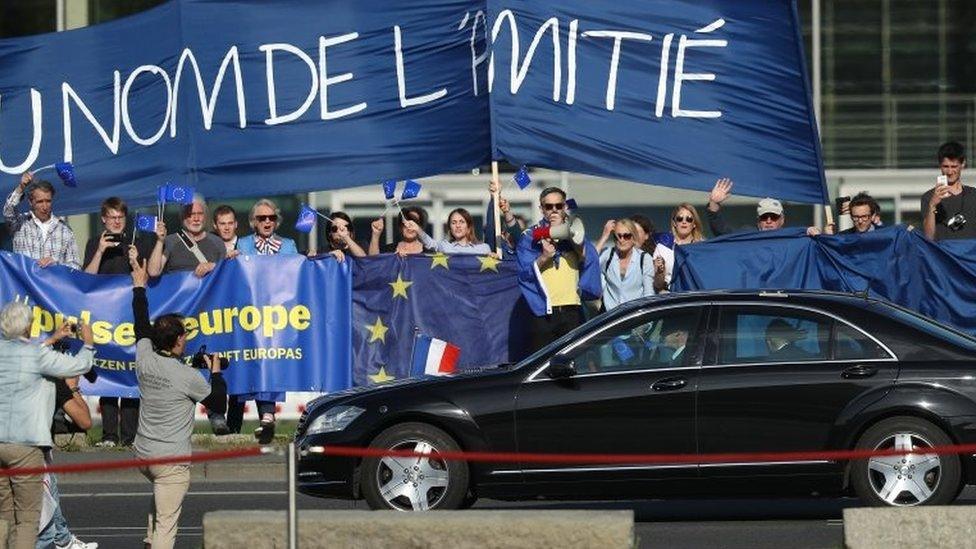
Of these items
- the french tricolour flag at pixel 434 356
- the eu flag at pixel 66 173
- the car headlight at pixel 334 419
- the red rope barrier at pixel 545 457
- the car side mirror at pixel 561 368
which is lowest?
the red rope barrier at pixel 545 457

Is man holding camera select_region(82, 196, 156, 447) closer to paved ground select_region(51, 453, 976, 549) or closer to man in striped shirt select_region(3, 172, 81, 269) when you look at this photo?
man in striped shirt select_region(3, 172, 81, 269)

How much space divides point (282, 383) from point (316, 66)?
8.42 ft

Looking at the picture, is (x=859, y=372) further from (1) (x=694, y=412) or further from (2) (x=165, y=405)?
(2) (x=165, y=405)

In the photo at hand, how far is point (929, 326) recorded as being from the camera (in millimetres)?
14430

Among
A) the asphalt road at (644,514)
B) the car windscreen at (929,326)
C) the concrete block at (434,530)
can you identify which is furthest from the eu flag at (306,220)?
the concrete block at (434,530)

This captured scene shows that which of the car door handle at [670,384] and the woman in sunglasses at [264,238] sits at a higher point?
the woman in sunglasses at [264,238]

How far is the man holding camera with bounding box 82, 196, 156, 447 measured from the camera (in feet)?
62.0

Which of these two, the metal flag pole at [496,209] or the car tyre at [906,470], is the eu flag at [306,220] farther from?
the car tyre at [906,470]

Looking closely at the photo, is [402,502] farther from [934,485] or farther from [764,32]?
[764,32]

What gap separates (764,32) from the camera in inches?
742

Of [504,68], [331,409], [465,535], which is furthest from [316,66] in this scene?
[465,535]

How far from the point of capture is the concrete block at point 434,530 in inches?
441

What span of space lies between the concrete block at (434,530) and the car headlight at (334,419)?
2.93 m

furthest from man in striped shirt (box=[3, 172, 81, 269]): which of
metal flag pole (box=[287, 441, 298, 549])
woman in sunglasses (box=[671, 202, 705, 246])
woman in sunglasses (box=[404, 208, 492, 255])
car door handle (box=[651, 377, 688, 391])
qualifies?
metal flag pole (box=[287, 441, 298, 549])
